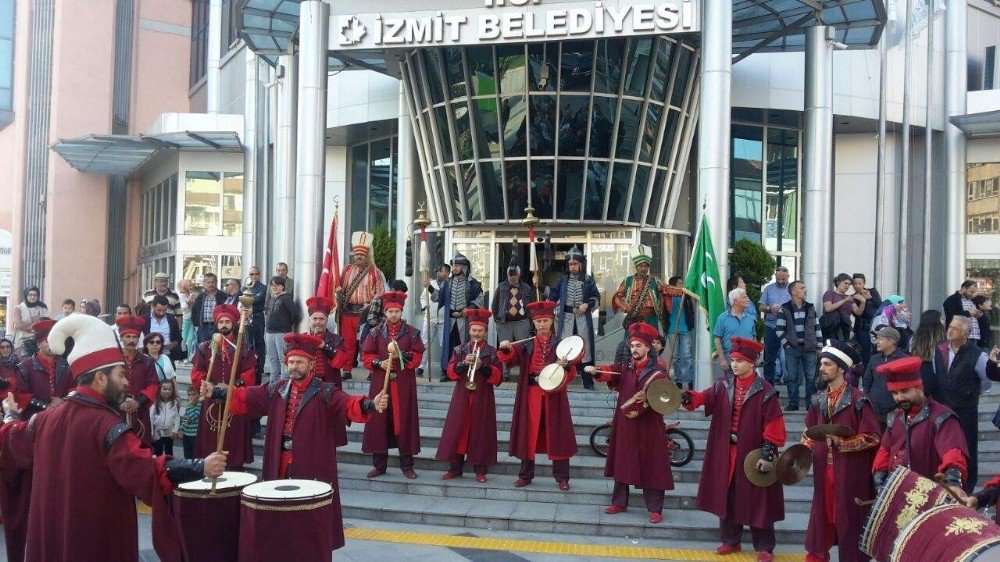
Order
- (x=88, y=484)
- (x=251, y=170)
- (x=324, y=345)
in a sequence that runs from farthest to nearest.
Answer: (x=251, y=170)
(x=324, y=345)
(x=88, y=484)

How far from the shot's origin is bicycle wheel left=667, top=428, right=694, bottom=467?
32.0 ft

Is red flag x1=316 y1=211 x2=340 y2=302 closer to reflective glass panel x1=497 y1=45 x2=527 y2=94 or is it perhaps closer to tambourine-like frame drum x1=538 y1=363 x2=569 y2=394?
reflective glass panel x1=497 y1=45 x2=527 y2=94

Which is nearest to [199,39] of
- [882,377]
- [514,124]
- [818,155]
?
[514,124]

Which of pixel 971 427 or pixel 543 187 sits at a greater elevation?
pixel 543 187

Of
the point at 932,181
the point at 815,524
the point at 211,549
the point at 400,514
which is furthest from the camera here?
the point at 932,181

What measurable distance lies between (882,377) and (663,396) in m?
2.24

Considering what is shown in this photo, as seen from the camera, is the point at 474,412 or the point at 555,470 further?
the point at 474,412

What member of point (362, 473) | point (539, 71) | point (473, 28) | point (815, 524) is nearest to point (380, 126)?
point (539, 71)

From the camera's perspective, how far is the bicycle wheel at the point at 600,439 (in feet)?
33.3

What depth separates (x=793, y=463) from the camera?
706 cm

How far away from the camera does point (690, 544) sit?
8.16 meters

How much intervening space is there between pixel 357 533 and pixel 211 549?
2.44 meters

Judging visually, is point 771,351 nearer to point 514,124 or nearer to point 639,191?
point 639,191

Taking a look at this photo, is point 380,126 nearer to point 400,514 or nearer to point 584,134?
point 584,134
